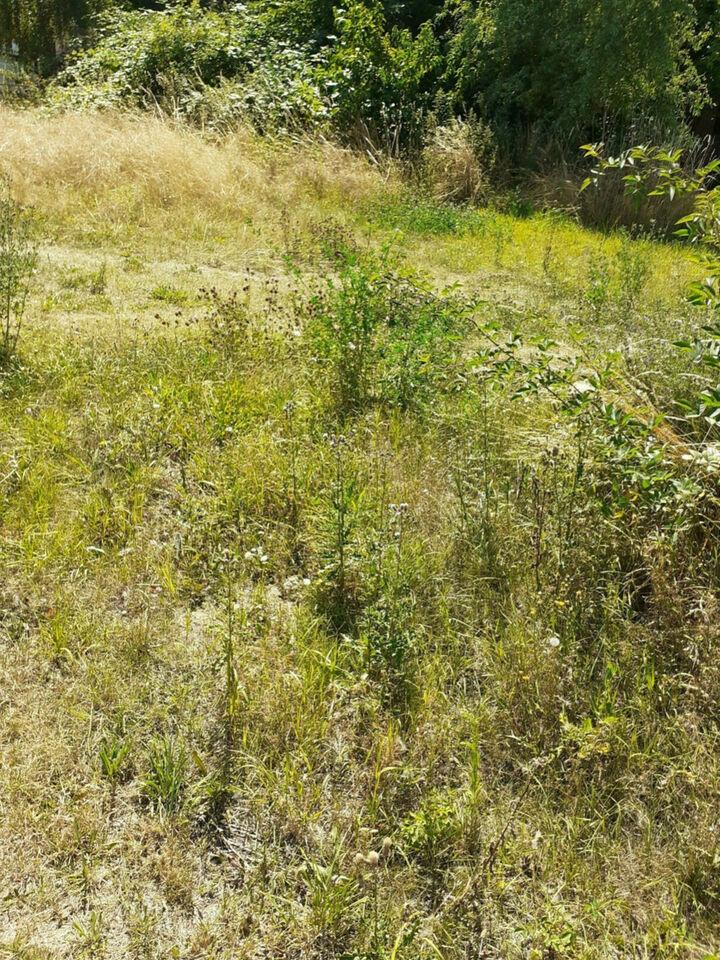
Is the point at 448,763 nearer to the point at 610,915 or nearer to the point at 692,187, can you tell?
the point at 610,915

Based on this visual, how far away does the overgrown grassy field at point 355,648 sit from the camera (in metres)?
2.05

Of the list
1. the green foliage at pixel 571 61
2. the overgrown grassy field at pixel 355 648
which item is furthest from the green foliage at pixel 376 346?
the green foliage at pixel 571 61

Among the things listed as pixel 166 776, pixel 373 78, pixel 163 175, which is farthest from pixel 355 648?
pixel 373 78

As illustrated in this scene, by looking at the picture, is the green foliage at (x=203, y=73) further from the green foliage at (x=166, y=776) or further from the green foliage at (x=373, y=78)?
the green foliage at (x=166, y=776)

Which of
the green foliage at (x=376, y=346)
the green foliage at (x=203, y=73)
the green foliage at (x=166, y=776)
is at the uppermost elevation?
the green foliage at (x=203, y=73)

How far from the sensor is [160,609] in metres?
2.99

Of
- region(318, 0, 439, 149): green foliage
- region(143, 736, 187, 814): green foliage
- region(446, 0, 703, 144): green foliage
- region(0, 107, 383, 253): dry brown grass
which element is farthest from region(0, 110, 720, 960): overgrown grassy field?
region(446, 0, 703, 144): green foliage

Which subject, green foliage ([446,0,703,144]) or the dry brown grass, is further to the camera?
green foliage ([446,0,703,144])

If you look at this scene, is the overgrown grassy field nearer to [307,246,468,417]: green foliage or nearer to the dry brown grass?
[307,246,468,417]: green foliage

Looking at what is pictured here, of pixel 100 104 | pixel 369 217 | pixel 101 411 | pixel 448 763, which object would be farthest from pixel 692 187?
pixel 100 104

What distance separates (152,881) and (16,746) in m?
0.64

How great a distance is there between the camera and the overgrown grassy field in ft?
6.73

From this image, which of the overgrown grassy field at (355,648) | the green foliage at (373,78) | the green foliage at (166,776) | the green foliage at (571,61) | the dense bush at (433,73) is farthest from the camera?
the green foliage at (373,78)

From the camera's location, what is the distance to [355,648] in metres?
2.74
